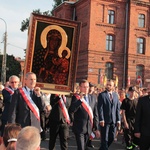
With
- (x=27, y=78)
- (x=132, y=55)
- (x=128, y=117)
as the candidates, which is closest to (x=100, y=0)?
(x=132, y=55)

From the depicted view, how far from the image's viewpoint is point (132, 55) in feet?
124

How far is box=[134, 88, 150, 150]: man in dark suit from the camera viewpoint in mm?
7031

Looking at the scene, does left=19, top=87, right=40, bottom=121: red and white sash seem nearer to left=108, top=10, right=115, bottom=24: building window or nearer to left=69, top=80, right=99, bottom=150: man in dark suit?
left=69, top=80, right=99, bottom=150: man in dark suit

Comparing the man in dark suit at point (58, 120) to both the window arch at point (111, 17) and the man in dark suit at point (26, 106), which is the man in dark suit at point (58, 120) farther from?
the window arch at point (111, 17)

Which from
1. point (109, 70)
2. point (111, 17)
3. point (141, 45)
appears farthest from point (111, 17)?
point (109, 70)

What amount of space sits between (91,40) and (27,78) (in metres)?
30.4

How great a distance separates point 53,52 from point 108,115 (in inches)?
98.7

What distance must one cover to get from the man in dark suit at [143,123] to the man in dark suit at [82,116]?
1.03 metres

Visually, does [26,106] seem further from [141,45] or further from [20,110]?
[141,45]

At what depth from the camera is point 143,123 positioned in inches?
279

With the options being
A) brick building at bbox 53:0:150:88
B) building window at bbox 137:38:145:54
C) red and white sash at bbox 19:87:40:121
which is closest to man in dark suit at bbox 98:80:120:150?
red and white sash at bbox 19:87:40:121

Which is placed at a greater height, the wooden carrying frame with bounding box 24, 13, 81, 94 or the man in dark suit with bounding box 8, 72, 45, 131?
the wooden carrying frame with bounding box 24, 13, 81, 94

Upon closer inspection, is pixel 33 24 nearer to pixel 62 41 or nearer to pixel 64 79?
pixel 62 41

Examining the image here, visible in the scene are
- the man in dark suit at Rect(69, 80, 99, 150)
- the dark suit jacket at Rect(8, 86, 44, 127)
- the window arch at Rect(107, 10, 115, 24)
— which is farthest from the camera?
the window arch at Rect(107, 10, 115, 24)
